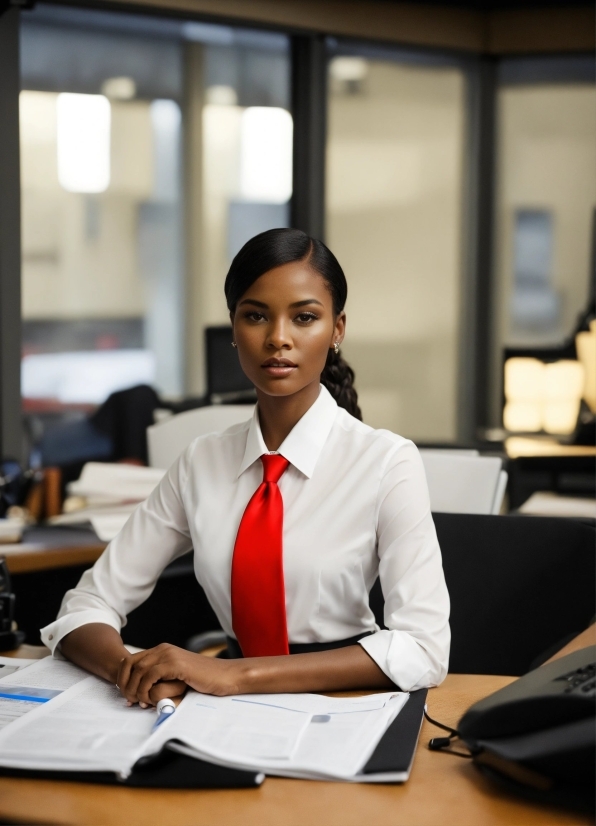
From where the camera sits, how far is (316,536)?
1.51m

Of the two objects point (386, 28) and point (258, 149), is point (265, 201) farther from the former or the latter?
point (386, 28)

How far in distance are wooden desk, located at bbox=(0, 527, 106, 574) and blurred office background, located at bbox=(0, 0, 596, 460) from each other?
161 cm

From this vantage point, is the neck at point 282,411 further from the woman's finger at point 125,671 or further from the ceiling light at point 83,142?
the ceiling light at point 83,142

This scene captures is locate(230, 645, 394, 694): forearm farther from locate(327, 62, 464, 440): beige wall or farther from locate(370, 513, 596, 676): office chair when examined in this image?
locate(327, 62, 464, 440): beige wall

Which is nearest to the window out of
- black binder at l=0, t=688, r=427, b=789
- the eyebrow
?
the eyebrow

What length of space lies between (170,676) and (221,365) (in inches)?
90.8

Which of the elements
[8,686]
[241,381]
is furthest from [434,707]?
[241,381]

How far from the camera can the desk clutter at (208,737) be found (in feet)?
3.40

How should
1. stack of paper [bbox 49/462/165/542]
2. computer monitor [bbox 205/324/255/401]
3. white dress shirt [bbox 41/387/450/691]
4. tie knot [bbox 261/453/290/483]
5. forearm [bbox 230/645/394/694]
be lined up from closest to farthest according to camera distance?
1. forearm [bbox 230/645/394/694]
2. white dress shirt [bbox 41/387/450/691]
3. tie knot [bbox 261/453/290/483]
4. stack of paper [bbox 49/462/165/542]
5. computer monitor [bbox 205/324/255/401]

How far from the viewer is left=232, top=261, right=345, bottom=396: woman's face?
1502 mm

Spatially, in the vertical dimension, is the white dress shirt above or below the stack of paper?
above

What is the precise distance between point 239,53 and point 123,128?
70 centimetres

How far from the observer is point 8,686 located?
4.21 ft

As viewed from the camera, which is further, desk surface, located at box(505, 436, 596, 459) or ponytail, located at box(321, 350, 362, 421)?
desk surface, located at box(505, 436, 596, 459)
